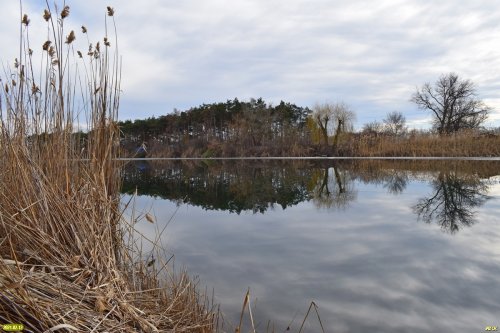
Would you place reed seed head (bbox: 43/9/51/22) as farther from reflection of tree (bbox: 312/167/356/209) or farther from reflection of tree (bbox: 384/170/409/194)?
reflection of tree (bbox: 384/170/409/194)

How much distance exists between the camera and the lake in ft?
7.94

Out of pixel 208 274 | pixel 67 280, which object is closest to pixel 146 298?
pixel 67 280

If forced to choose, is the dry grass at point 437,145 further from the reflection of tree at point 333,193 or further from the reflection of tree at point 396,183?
the reflection of tree at point 333,193

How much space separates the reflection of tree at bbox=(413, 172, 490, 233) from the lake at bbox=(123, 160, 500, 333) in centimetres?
2

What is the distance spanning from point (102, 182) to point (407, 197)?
5905 mm

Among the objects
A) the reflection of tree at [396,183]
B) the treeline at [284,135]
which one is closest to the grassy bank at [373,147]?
the treeline at [284,135]

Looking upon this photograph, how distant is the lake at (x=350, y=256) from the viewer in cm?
242

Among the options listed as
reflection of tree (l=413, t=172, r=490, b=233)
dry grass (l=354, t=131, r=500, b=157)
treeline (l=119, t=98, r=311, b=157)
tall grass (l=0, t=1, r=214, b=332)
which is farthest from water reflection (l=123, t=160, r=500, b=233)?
treeline (l=119, t=98, r=311, b=157)

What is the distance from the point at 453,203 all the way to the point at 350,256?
3240 millimetres

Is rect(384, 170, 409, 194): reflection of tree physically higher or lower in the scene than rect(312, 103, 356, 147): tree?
lower

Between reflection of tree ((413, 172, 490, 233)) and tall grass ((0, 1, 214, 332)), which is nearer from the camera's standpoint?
tall grass ((0, 1, 214, 332))

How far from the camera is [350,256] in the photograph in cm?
360
